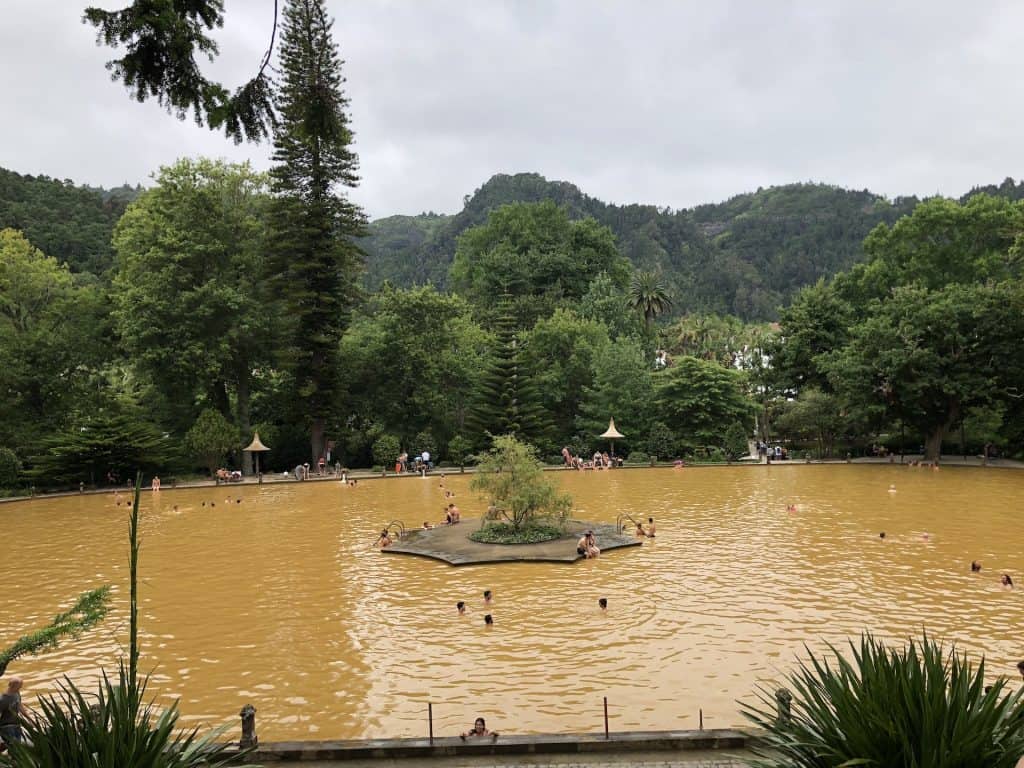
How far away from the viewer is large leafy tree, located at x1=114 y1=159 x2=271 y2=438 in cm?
3697

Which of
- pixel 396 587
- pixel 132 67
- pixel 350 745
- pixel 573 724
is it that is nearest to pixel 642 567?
pixel 396 587

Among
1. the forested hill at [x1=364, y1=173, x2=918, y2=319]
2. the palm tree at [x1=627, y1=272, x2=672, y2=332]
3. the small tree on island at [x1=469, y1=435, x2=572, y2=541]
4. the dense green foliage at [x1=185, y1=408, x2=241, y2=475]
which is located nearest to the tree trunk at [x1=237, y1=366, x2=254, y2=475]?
the dense green foliage at [x1=185, y1=408, x2=241, y2=475]

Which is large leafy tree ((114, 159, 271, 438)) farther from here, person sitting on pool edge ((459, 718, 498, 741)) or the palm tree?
the palm tree

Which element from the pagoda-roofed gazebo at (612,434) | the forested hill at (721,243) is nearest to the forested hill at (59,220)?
the pagoda-roofed gazebo at (612,434)

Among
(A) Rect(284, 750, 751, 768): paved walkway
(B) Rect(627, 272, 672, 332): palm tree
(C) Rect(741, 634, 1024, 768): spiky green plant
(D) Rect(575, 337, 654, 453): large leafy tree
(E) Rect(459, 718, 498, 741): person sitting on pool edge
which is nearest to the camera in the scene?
(C) Rect(741, 634, 1024, 768): spiky green plant

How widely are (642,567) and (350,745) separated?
1066cm

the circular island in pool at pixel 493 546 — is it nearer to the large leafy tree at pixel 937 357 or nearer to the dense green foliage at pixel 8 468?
the large leafy tree at pixel 937 357

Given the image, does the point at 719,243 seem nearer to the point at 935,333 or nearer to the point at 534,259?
the point at 534,259

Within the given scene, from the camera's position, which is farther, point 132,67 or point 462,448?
point 462,448

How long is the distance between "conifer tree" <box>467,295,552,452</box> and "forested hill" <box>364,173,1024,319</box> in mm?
65896

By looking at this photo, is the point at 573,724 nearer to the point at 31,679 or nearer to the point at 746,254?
the point at 31,679

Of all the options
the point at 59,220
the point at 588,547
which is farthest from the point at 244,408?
the point at 59,220

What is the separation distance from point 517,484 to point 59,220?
58.1 metres

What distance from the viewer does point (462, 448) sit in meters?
40.4
